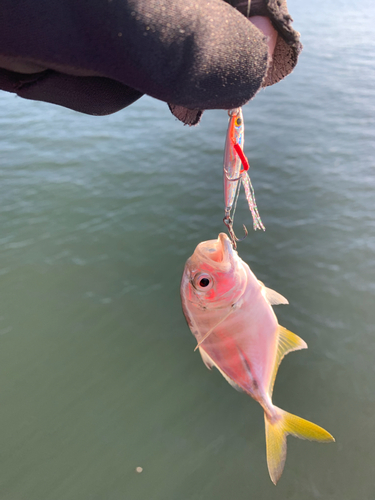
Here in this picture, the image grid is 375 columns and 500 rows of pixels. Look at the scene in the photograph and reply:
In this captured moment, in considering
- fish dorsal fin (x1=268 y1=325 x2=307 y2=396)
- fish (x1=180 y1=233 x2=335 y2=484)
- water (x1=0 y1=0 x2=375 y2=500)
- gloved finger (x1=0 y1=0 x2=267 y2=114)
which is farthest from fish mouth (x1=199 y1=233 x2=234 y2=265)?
water (x1=0 y1=0 x2=375 y2=500)

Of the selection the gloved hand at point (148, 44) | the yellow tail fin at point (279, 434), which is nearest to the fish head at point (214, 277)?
the yellow tail fin at point (279, 434)

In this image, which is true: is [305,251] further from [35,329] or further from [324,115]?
[324,115]

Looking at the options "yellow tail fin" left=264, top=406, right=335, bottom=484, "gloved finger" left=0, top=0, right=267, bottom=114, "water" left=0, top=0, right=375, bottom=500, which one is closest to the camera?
"gloved finger" left=0, top=0, right=267, bottom=114

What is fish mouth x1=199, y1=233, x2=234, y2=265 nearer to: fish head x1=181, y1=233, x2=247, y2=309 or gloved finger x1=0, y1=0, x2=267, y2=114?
fish head x1=181, y1=233, x2=247, y2=309

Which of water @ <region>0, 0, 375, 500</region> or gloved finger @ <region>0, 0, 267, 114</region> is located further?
water @ <region>0, 0, 375, 500</region>

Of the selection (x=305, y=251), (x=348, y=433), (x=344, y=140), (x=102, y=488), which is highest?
(x=344, y=140)

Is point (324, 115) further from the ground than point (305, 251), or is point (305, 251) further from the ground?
point (324, 115)

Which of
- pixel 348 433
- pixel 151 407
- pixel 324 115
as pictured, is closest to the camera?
pixel 348 433

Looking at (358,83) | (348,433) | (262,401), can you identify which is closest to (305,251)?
(348,433)
